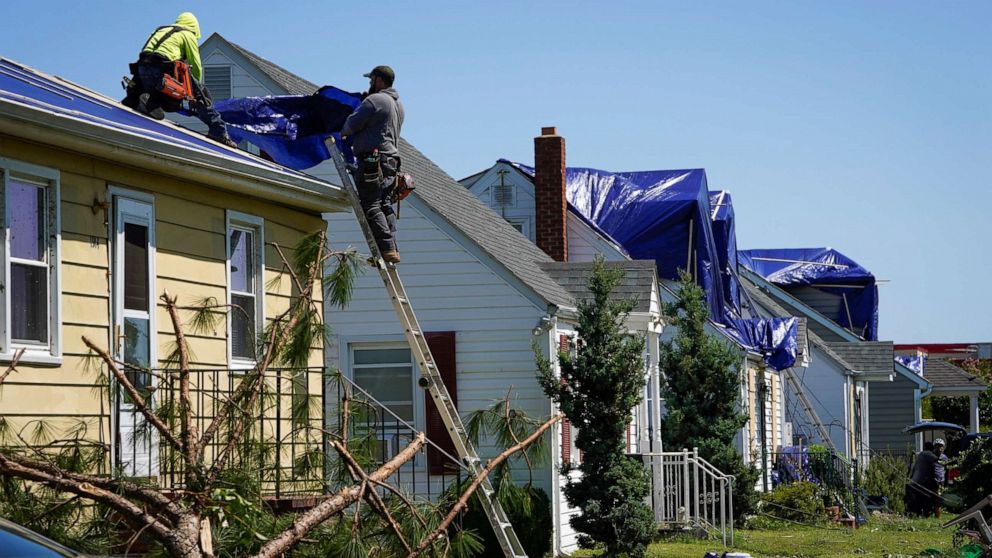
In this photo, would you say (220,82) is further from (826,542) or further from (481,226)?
(826,542)

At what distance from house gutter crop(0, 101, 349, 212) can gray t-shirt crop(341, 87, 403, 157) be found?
759 mm

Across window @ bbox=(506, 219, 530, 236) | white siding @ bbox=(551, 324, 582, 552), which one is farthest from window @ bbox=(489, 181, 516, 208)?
white siding @ bbox=(551, 324, 582, 552)

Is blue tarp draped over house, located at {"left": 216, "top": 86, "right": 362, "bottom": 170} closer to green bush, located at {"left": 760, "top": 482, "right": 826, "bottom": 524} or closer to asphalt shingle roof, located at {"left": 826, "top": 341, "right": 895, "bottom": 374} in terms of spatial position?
green bush, located at {"left": 760, "top": 482, "right": 826, "bottom": 524}

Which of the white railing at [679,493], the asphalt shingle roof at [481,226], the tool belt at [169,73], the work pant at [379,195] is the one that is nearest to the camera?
the work pant at [379,195]

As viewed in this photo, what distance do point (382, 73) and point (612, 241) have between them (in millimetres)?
13656

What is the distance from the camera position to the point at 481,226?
20.7 metres

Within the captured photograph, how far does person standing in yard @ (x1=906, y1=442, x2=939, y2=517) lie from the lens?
26.7 meters

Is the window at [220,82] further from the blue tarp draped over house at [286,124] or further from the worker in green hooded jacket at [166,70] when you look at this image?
the worker in green hooded jacket at [166,70]

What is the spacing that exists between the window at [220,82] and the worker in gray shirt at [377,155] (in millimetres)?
6929

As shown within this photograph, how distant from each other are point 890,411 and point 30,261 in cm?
3887

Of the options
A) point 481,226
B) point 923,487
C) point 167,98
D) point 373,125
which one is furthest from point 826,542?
point 167,98

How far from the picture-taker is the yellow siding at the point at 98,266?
10055mm

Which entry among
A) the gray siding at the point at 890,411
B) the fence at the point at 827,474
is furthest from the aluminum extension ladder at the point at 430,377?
the gray siding at the point at 890,411

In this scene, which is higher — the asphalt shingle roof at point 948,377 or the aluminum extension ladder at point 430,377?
the aluminum extension ladder at point 430,377
